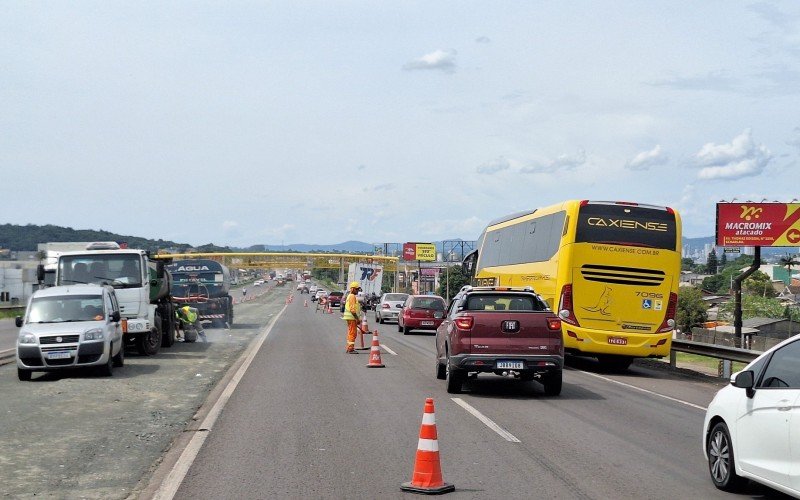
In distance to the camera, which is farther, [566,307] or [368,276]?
[368,276]

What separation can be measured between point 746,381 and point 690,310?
103 meters

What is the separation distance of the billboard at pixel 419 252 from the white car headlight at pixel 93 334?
12641 cm

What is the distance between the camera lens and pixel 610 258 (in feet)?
66.6

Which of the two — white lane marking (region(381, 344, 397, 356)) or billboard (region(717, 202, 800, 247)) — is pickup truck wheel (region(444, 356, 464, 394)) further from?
billboard (region(717, 202, 800, 247))

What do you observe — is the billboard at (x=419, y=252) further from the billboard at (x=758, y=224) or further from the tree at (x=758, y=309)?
the billboard at (x=758, y=224)

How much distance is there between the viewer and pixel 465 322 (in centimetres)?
1482

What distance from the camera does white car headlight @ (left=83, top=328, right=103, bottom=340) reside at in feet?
57.2

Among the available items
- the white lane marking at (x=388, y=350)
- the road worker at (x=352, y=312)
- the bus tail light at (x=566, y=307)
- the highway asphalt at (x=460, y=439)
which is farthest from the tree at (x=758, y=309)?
the highway asphalt at (x=460, y=439)

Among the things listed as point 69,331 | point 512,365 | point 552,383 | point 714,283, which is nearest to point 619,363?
point 552,383

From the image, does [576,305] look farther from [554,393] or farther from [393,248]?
[393,248]

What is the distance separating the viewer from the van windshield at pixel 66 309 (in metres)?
18.3

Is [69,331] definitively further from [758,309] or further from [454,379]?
[758,309]

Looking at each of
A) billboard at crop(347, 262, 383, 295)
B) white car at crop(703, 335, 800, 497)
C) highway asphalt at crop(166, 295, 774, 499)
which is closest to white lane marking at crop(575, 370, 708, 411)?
highway asphalt at crop(166, 295, 774, 499)

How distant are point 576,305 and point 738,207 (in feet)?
81.4
